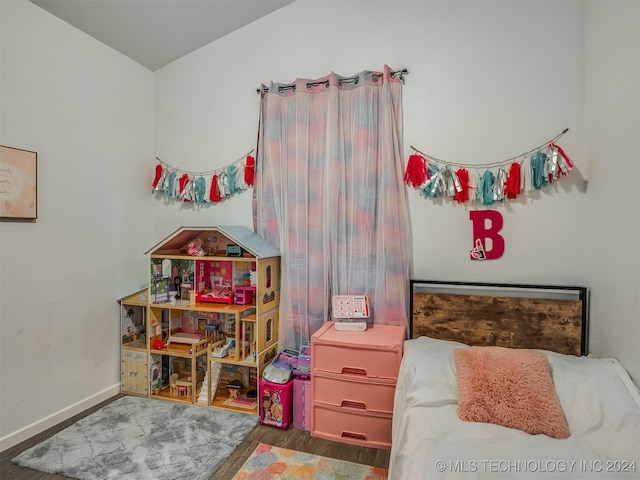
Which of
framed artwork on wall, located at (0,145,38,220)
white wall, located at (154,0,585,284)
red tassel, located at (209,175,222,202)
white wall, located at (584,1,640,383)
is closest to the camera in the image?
white wall, located at (584,1,640,383)

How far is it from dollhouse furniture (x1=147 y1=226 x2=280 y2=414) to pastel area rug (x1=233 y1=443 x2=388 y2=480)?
0.56 meters

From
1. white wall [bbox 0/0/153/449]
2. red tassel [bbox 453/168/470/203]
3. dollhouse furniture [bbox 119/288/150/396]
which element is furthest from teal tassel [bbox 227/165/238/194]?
red tassel [bbox 453/168/470/203]

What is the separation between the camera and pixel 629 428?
142cm

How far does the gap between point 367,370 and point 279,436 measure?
724 mm

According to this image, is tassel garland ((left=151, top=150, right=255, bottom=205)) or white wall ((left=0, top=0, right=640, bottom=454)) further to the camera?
tassel garland ((left=151, top=150, right=255, bottom=205))

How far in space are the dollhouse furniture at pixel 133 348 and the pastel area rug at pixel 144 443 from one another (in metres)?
0.18

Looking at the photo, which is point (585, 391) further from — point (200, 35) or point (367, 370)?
point (200, 35)

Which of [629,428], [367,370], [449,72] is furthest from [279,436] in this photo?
[449,72]

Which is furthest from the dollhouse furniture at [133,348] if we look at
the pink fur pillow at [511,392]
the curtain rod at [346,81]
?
the pink fur pillow at [511,392]

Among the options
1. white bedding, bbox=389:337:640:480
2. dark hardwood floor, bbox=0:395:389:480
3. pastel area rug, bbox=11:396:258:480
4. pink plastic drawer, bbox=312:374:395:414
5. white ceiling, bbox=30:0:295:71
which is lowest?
dark hardwood floor, bbox=0:395:389:480

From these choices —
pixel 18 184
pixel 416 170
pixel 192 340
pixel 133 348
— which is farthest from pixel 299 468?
pixel 18 184

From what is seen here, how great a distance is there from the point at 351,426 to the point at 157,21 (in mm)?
3162

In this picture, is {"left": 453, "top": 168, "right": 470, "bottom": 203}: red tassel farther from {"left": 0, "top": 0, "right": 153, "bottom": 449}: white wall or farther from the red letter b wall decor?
{"left": 0, "top": 0, "right": 153, "bottom": 449}: white wall

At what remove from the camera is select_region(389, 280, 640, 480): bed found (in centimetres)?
129
